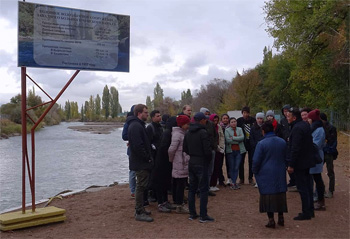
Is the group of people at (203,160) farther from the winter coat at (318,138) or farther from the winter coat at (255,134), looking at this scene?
the winter coat at (255,134)

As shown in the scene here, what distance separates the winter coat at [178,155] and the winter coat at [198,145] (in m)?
0.45

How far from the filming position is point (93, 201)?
7859mm

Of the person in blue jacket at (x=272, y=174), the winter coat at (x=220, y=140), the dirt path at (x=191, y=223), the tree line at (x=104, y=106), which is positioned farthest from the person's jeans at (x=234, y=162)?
the tree line at (x=104, y=106)

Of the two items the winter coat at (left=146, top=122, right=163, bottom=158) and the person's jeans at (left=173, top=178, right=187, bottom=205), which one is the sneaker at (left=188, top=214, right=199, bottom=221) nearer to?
the person's jeans at (left=173, top=178, right=187, bottom=205)

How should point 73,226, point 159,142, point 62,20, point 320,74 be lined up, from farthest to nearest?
point 320,74
point 159,142
point 62,20
point 73,226

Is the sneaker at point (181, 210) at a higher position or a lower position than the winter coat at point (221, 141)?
lower

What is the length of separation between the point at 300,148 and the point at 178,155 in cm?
205

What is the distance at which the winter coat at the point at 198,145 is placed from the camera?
595 centimetres

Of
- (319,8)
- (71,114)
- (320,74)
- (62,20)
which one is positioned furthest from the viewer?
(71,114)

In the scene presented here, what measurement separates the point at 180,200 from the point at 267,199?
1685 mm

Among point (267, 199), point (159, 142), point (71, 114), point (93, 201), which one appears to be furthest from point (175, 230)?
point (71, 114)

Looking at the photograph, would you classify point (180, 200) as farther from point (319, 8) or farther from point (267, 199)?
point (319, 8)

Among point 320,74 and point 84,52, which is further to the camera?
point 320,74

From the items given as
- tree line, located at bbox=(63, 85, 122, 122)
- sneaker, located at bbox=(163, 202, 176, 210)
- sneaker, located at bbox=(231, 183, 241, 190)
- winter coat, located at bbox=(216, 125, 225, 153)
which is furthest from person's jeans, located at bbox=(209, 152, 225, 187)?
tree line, located at bbox=(63, 85, 122, 122)
